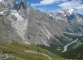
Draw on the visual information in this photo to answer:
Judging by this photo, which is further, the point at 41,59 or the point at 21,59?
the point at 41,59

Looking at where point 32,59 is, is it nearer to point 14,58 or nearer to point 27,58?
point 27,58

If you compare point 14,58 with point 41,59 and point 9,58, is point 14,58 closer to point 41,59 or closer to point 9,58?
point 9,58

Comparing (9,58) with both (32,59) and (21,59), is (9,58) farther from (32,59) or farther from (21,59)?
(32,59)

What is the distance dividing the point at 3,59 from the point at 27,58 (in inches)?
904

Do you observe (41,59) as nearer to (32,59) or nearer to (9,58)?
(32,59)

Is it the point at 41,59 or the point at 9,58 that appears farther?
the point at 41,59

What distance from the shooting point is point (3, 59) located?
16875cm

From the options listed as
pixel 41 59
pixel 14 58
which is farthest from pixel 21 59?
pixel 41 59

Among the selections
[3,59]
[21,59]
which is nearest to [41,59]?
[21,59]

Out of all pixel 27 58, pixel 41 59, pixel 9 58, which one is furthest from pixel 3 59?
pixel 41 59

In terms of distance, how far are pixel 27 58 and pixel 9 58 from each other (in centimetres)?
1748

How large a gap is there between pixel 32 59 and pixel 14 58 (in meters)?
16.6

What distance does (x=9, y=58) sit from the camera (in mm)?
172000

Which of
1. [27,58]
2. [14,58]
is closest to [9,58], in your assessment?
[14,58]
